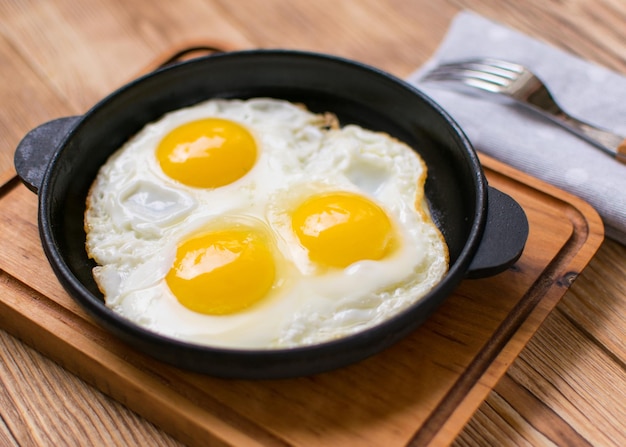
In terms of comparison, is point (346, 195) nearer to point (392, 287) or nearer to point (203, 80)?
point (392, 287)

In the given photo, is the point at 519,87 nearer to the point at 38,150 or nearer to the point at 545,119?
the point at 545,119

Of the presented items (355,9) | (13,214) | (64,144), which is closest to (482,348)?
(64,144)

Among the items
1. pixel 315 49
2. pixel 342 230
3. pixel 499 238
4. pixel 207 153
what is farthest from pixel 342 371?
pixel 315 49

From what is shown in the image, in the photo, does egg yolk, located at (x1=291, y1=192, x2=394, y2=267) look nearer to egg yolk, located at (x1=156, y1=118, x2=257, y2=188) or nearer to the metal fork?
egg yolk, located at (x1=156, y1=118, x2=257, y2=188)

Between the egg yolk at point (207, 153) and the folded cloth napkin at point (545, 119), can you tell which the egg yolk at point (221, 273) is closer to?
the egg yolk at point (207, 153)

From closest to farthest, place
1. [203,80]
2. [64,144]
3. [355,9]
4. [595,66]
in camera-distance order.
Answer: [64,144], [203,80], [595,66], [355,9]
